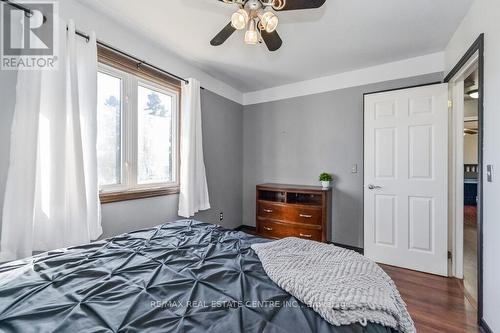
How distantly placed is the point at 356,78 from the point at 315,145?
41.4 inches

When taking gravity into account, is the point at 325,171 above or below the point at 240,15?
below

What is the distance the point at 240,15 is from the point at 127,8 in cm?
123

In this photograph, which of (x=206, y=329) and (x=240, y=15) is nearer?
(x=206, y=329)

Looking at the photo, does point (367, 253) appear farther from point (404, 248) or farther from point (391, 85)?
point (391, 85)

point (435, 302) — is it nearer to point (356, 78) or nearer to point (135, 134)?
point (356, 78)

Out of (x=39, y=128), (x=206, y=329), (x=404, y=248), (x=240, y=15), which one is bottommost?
(x=404, y=248)

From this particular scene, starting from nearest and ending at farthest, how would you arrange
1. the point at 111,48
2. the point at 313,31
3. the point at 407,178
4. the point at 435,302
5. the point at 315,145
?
the point at 435,302 < the point at 111,48 < the point at 313,31 < the point at 407,178 < the point at 315,145

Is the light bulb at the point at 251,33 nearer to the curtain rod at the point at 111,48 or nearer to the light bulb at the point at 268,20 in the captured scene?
the light bulb at the point at 268,20

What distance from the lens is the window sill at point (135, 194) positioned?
86.0 inches

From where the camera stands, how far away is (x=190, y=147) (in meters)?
2.90

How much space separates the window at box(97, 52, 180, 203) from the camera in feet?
7.38

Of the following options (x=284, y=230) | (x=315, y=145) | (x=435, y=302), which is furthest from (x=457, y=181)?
(x=284, y=230)

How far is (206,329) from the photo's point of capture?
758mm

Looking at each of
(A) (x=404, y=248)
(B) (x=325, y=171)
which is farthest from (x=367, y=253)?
(B) (x=325, y=171)
